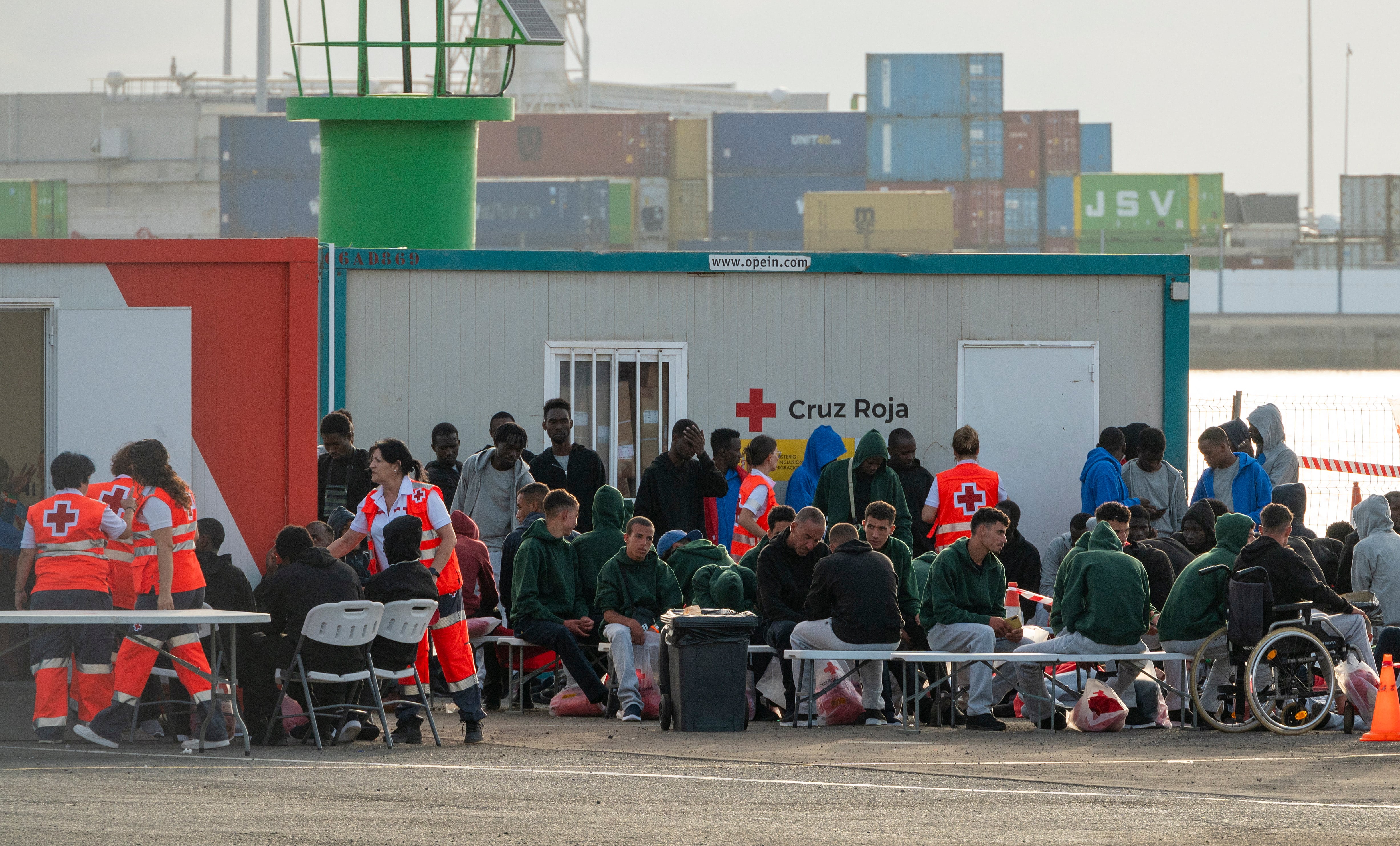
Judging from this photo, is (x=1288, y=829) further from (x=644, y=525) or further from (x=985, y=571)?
(x=644, y=525)

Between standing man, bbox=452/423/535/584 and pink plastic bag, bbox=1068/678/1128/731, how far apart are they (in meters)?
3.48

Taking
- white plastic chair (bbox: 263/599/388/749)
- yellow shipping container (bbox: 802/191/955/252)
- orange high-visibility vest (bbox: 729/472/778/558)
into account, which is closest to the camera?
white plastic chair (bbox: 263/599/388/749)

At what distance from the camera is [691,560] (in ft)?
29.7

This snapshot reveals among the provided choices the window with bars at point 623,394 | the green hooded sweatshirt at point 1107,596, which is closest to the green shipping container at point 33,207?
the window with bars at point 623,394

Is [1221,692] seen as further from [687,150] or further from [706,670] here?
[687,150]

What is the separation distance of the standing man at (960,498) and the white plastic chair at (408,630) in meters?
3.67

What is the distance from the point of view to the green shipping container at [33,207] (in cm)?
6494

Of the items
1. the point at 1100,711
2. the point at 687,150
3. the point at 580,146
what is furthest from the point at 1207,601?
the point at 580,146

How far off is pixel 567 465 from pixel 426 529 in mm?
2561

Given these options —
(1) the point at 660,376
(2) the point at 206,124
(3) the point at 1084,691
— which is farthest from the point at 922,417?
(2) the point at 206,124

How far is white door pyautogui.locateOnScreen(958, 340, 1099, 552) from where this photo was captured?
11.6 m

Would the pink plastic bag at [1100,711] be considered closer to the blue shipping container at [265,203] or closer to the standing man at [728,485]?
the standing man at [728,485]

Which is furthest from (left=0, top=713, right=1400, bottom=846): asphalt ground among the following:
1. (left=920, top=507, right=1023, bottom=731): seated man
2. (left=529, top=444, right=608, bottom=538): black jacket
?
(left=529, top=444, right=608, bottom=538): black jacket

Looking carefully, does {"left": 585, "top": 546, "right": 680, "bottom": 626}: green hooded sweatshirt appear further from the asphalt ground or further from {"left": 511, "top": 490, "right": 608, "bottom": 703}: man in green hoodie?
the asphalt ground
